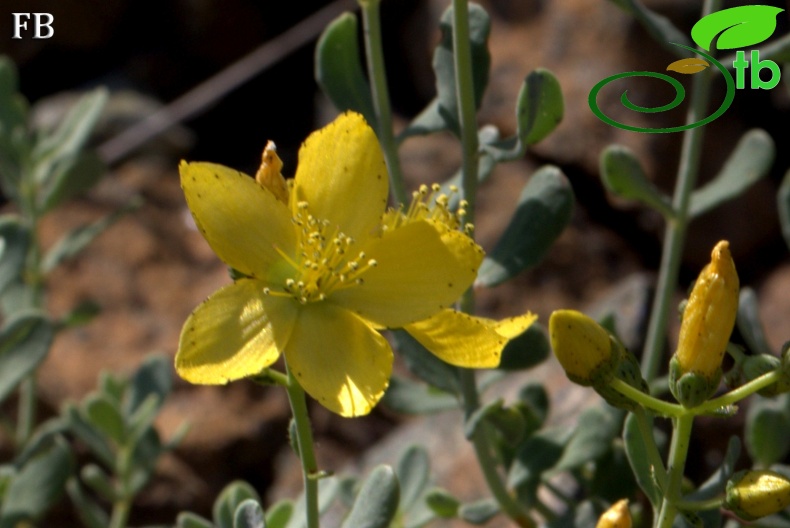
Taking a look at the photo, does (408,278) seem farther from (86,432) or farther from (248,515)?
(86,432)

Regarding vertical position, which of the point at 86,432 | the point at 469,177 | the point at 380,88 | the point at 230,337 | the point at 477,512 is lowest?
the point at 86,432

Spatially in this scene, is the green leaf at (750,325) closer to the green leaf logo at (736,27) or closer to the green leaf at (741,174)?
the green leaf at (741,174)

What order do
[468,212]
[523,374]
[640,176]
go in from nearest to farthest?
1. [468,212]
2. [640,176]
3. [523,374]

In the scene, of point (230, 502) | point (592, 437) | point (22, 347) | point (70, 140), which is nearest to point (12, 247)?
point (22, 347)

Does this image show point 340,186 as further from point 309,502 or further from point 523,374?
point 523,374

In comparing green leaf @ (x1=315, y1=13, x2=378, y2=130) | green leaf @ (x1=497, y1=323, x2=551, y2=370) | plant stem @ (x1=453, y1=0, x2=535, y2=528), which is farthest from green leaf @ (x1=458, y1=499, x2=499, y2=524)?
green leaf @ (x1=315, y1=13, x2=378, y2=130)

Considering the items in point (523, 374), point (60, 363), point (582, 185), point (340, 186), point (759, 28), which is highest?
point (759, 28)

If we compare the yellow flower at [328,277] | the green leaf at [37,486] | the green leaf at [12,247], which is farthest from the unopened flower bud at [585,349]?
the green leaf at [12,247]

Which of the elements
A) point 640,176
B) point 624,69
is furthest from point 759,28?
point 624,69
